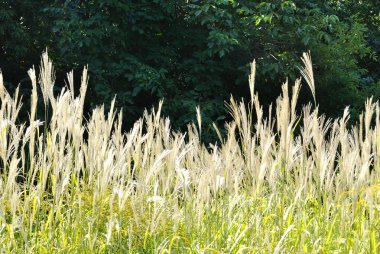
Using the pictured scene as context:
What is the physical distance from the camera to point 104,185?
7.82 ft

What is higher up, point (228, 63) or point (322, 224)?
point (228, 63)

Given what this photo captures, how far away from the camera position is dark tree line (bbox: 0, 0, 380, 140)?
816cm

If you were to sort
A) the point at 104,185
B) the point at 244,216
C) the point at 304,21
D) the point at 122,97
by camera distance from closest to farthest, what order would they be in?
the point at 104,185 < the point at 244,216 < the point at 122,97 < the point at 304,21

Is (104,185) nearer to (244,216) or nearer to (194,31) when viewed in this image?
(244,216)

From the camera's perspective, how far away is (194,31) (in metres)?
8.88

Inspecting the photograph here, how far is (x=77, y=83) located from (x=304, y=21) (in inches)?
135

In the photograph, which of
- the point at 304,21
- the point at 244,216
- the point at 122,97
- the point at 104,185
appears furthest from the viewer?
the point at 304,21

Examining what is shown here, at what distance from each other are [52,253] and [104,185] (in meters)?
0.36

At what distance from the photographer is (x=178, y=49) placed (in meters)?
9.29

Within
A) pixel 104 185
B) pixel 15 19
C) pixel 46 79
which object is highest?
pixel 15 19

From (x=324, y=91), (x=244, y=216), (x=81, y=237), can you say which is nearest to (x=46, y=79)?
(x=81, y=237)

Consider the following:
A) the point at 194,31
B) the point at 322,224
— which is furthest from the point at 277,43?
the point at 322,224

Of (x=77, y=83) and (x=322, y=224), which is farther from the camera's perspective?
(x=77, y=83)

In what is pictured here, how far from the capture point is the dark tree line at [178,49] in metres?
8.16
